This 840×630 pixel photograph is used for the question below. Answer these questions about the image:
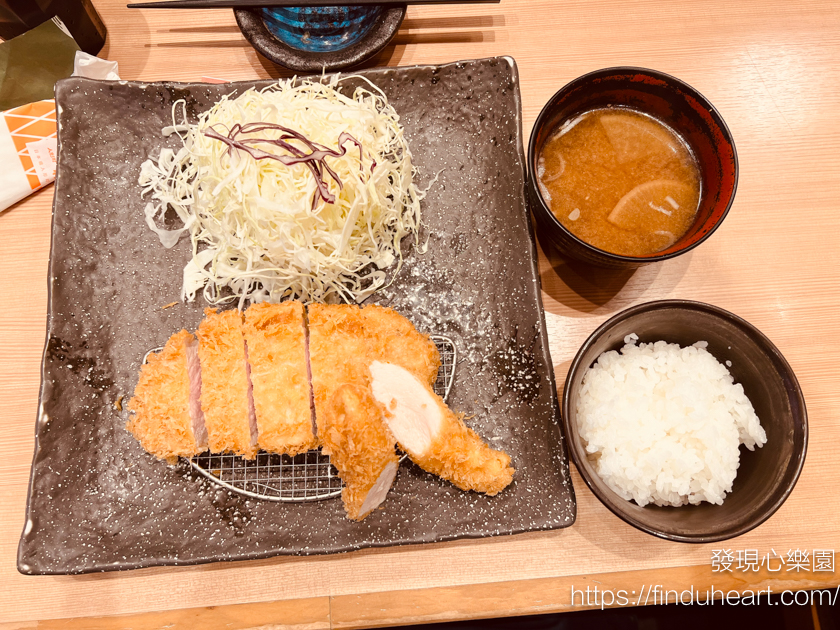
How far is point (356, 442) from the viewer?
185 centimetres

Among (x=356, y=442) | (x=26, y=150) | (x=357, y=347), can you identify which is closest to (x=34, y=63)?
(x=26, y=150)

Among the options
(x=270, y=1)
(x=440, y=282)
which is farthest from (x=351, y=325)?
(x=270, y=1)

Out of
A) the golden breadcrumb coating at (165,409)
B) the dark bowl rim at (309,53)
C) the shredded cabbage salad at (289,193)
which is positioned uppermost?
the dark bowl rim at (309,53)

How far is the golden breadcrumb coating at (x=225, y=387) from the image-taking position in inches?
76.9

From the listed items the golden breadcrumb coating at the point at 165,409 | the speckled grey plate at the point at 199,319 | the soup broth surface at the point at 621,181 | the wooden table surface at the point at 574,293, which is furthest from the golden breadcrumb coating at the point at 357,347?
the soup broth surface at the point at 621,181

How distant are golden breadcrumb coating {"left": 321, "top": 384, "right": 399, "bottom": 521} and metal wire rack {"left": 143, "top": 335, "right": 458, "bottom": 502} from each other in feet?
0.53

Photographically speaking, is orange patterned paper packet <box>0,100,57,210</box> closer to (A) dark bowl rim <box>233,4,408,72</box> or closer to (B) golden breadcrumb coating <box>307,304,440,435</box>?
(A) dark bowl rim <box>233,4,408,72</box>

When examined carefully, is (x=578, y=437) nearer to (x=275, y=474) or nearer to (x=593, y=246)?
(x=593, y=246)

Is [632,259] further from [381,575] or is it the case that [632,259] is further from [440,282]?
[381,575]

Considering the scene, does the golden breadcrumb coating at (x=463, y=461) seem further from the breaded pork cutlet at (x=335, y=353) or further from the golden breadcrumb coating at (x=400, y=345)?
the breaded pork cutlet at (x=335, y=353)

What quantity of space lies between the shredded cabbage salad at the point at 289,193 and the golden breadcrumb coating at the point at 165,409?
14.5 inches

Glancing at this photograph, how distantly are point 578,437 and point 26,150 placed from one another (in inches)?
106

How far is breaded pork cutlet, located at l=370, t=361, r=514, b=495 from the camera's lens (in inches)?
A: 75.3

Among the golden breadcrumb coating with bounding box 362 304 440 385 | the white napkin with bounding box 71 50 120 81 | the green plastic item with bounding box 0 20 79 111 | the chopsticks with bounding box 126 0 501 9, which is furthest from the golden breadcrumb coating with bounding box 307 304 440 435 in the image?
the green plastic item with bounding box 0 20 79 111
